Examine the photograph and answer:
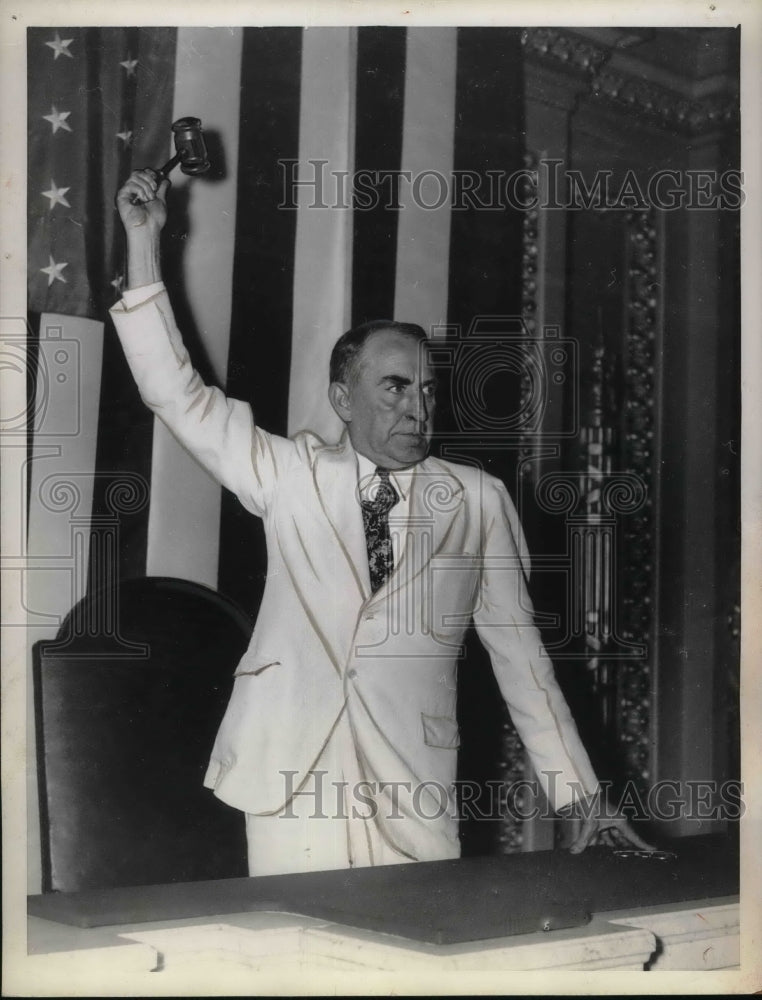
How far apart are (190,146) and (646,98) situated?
108 cm

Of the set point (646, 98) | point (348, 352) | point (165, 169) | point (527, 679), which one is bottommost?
point (527, 679)

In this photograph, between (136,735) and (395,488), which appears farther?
(395,488)

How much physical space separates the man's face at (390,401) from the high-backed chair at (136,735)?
1.63 feet

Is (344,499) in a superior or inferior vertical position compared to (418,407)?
inferior

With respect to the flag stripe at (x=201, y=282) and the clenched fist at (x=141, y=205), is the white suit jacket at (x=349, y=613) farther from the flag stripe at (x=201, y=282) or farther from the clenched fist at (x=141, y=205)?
the clenched fist at (x=141, y=205)

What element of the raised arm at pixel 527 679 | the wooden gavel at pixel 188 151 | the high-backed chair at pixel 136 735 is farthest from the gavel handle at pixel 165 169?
the raised arm at pixel 527 679

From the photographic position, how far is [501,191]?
2861 mm

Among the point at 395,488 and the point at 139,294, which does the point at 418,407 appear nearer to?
the point at 395,488

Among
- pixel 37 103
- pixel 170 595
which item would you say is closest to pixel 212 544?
pixel 170 595

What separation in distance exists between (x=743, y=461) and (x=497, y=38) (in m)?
1.15

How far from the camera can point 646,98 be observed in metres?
2.91

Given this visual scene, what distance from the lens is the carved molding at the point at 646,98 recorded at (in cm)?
288

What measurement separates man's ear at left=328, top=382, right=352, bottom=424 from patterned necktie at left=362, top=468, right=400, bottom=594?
5.8 inches

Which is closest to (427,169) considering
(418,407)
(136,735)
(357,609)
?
(418,407)
